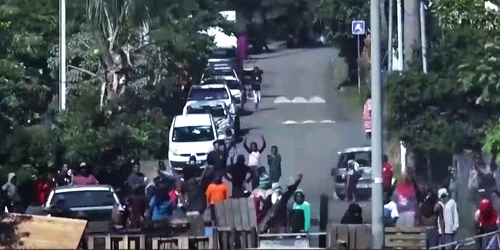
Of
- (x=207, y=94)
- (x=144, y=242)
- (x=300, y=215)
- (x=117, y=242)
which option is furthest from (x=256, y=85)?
(x=144, y=242)

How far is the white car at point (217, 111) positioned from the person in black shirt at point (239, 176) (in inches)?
379

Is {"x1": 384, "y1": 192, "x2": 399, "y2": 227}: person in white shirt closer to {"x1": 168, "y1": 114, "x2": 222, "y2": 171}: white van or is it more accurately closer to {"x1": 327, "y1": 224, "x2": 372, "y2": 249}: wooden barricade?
{"x1": 327, "y1": 224, "x2": 372, "y2": 249}: wooden barricade

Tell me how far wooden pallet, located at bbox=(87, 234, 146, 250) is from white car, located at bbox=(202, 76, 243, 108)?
24.7m

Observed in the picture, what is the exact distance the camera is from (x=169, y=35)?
3903cm

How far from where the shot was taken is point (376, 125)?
15789 millimetres

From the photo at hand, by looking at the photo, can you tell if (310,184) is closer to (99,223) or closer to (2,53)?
(2,53)

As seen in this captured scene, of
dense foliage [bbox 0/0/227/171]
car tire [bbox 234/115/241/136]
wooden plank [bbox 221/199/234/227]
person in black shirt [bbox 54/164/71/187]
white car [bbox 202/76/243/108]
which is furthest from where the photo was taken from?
white car [bbox 202/76/243/108]

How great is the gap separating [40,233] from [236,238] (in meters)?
4.12

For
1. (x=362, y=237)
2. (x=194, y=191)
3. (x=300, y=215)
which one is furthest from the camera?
(x=194, y=191)

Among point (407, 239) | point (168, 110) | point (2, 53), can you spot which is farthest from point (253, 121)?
point (407, 239)

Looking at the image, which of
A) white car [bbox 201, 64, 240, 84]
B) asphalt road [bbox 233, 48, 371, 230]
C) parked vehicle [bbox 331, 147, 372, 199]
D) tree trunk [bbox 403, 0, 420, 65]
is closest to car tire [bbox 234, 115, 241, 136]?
asphalt road [bbox 233, 48, 371, 230]

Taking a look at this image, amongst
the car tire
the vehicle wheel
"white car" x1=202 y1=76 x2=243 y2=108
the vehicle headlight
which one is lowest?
the vehicle wheel

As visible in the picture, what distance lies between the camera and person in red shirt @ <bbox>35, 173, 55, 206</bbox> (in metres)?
26.4

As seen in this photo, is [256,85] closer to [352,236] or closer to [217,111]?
[217,111]
